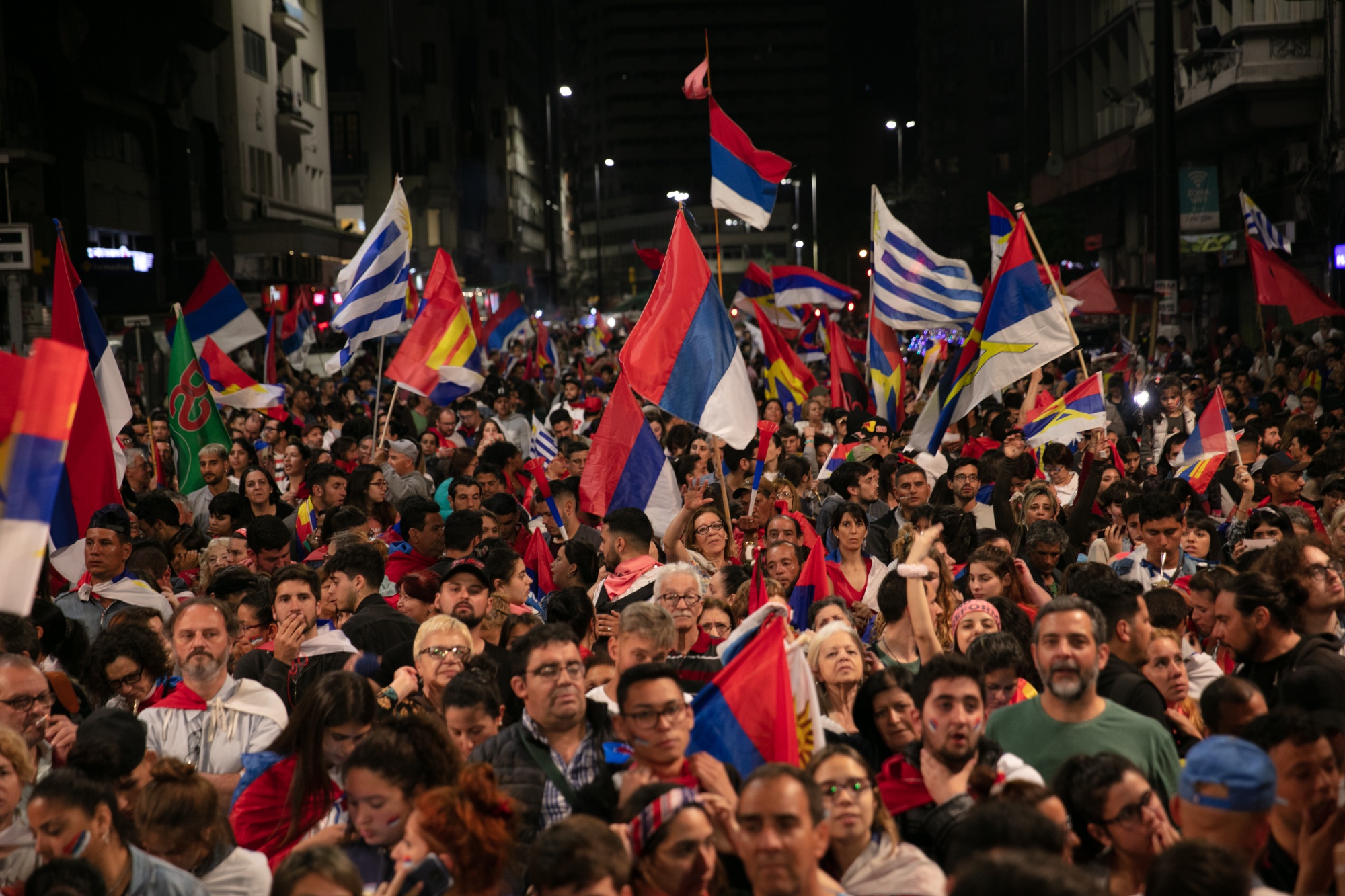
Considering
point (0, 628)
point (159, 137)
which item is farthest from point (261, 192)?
point (0, 628)

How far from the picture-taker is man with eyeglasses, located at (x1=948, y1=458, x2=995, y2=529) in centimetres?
1053

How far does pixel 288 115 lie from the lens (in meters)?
49.1

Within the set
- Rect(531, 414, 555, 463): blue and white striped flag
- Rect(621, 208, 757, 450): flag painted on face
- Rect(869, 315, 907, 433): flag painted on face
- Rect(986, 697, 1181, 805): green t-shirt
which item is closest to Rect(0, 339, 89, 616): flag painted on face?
Rect(986, 697, 1181, 805): green t-shirt

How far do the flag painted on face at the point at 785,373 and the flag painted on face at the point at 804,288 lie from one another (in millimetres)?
3078

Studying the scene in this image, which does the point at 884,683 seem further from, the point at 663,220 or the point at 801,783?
the point at 663,220

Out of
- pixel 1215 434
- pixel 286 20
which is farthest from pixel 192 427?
pixel 286 20

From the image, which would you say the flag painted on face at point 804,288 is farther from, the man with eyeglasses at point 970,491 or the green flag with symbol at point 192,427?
the man with eyeglasses at point 970,491

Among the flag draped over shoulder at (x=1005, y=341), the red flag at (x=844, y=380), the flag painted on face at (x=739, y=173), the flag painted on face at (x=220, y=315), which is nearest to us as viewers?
the flag draped over shoulder at (x=1005, y=341)

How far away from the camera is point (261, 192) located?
Result: 47156mm

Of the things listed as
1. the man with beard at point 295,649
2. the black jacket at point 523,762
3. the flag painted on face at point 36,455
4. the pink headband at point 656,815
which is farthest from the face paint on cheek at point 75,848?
the man with beard at point 295,649

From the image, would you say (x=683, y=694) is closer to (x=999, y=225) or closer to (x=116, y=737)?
(x=116, y=737)

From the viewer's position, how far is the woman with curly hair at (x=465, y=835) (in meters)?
4.18

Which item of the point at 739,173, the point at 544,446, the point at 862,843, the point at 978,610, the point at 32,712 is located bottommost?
the point at 862,843

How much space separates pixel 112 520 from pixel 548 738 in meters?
4.24
